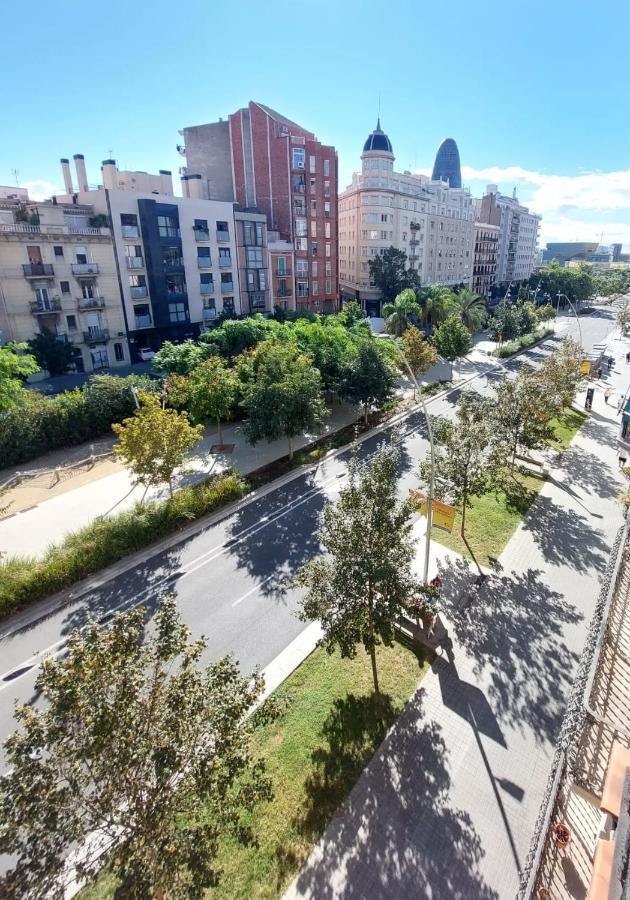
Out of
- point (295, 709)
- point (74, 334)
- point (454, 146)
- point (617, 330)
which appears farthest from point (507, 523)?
point (454, 146)

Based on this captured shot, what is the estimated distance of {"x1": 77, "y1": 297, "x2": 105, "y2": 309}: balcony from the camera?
126 feet

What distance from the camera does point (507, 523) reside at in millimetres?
18781

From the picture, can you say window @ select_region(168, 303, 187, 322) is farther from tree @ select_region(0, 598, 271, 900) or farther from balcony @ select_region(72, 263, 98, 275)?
tree @ select_region(0, 598, 271, 900)

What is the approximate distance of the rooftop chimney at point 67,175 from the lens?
43250 mm

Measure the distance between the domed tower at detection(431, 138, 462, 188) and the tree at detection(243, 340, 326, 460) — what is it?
16168cm

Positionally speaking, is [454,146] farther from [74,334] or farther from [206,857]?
[206,857]

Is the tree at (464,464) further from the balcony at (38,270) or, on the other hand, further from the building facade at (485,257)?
the building facade at (485,257)

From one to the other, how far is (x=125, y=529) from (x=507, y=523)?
14903 millimetres

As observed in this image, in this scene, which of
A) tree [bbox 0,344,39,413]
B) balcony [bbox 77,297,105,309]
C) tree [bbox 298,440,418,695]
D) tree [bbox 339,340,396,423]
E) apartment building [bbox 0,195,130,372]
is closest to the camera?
tree [bbox 298,440,418,695]

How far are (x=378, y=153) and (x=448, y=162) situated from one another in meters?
116

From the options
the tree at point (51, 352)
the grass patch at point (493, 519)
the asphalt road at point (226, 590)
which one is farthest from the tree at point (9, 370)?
the grass patch at point (493, 519)

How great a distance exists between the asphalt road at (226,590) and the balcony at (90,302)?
27999mm

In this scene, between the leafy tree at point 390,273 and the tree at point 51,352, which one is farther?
the leafy tree at point 390,273

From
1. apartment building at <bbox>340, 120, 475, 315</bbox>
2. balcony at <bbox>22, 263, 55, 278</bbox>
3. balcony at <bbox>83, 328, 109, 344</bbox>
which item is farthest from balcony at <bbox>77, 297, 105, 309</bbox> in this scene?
apartment building at <bbox>340, 120, 475, 315</bbox>
